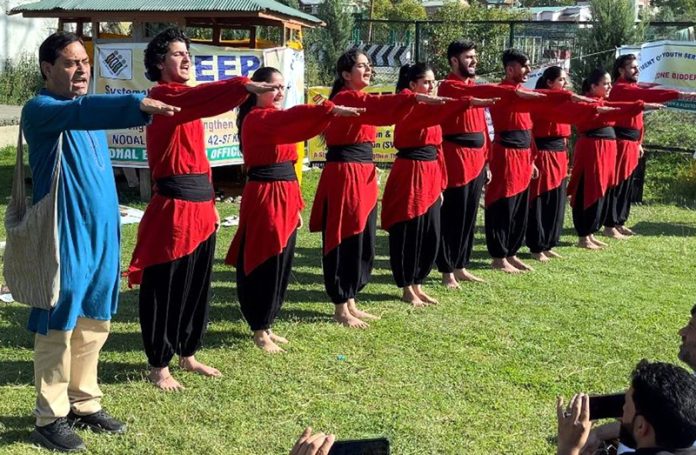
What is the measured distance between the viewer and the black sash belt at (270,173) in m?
5.36

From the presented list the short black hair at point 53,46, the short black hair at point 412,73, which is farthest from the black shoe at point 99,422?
the short black hair at point 412,73

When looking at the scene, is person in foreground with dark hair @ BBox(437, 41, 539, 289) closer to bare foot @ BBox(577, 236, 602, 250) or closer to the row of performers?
the row of performers

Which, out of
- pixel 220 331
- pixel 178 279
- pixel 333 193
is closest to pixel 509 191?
pixel 333 193

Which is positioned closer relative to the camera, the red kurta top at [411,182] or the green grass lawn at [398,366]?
the green grass lawn at [398,366]

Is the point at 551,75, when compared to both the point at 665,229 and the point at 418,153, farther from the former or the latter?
the point at 665,229

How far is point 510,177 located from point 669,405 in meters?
5.21

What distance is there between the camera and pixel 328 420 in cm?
440

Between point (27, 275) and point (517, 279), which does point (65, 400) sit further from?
point (517, 279)

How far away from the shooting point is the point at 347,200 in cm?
590

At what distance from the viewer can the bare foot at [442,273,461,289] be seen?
7.15 meters

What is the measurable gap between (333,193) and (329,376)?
1362 millimetres

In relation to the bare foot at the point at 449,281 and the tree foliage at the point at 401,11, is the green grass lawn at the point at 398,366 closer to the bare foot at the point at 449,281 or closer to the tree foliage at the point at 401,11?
the bare foot at the point at 449,281

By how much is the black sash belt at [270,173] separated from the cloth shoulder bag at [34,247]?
5.49 ft

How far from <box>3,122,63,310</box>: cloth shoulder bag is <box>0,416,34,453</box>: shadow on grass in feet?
2.15
